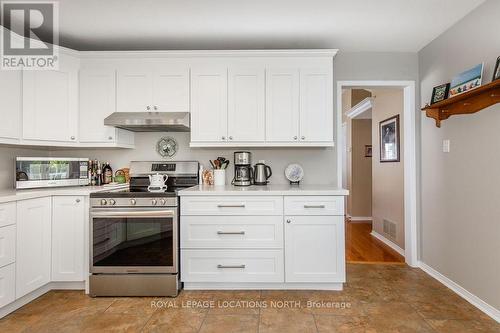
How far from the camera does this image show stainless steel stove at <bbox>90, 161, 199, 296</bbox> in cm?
250

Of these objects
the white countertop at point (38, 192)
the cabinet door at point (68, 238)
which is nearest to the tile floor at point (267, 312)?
the cabinet door at point (68, 238)

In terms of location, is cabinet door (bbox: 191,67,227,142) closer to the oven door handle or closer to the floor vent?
the oven door handle

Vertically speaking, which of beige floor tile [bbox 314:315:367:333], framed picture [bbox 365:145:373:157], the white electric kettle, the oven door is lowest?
beige floor tile [bbox 314:315:367:333]

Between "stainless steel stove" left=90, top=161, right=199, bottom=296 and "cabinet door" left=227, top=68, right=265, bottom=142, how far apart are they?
91 cm

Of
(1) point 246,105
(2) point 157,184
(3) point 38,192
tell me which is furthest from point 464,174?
(3) point 38,192

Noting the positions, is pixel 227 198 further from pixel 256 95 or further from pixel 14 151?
pixel 14 151

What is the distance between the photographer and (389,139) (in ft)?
13.5

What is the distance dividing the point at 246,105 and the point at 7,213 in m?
2.16

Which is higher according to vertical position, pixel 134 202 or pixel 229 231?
pixel 134 202

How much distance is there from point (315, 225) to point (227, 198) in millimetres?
823

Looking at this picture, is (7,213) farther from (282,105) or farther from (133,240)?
(282,105)

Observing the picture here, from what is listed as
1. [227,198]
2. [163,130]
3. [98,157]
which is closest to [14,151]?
[98,157]

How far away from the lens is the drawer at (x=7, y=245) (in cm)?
215

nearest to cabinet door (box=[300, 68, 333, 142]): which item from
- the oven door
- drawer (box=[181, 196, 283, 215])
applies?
drawer (box=[181, 196, 283, 215])
